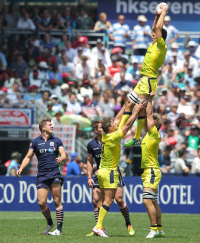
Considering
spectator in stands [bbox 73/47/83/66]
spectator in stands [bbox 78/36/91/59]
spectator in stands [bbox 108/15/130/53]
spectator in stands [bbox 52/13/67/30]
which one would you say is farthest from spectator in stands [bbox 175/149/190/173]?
spectator in stands [bbox 52/13/67/30]

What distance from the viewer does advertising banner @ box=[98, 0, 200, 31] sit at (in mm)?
26422

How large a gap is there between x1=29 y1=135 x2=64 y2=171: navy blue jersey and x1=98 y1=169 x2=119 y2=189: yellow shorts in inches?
A: 37.3

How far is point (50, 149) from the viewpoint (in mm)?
11539

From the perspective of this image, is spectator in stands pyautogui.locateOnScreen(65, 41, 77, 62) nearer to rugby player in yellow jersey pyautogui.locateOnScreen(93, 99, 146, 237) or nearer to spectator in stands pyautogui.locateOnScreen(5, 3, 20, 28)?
spectator in stands pyautogui.locateOnScreen(5, 3, 20, 28)

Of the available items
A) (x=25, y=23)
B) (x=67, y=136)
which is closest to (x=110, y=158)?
(x=67, y=136)

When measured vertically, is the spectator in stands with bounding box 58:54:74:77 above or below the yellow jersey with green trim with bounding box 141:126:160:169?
above

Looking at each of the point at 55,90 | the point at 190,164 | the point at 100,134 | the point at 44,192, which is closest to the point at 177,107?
the point at 190,164

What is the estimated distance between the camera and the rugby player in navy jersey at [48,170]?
11.4 metres

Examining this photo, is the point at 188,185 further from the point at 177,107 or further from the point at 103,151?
the point at 103,151

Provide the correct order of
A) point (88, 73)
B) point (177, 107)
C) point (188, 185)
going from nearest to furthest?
point (188, 185) → point (177, 107) → point (88, 73)

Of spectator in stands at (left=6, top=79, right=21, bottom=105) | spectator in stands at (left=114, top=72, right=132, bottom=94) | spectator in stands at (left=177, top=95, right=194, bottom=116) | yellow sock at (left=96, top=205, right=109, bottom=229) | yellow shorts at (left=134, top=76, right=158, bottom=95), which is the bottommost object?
yellow sock at (left=96, top=205, right=109, bottom=229)

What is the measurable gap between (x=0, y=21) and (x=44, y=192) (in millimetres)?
14557

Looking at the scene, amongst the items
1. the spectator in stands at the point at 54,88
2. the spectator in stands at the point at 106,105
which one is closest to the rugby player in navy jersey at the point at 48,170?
the spectator in stands at the point at 106,105

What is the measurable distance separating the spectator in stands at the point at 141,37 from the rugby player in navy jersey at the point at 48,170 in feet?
42.9
